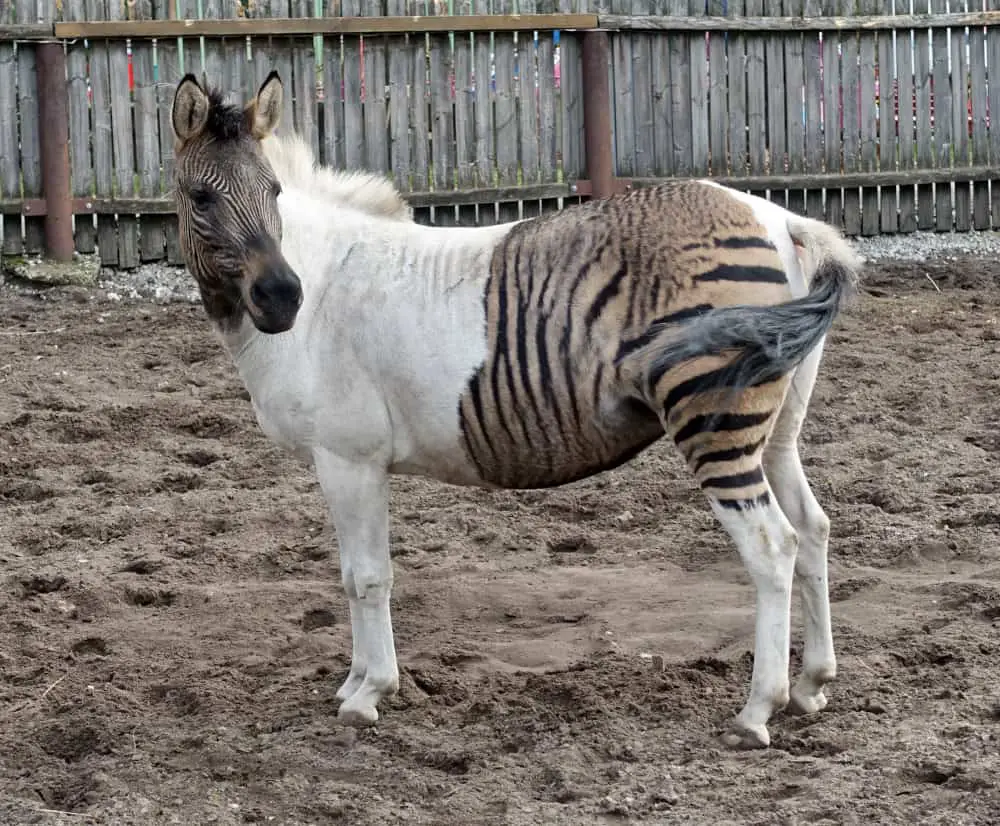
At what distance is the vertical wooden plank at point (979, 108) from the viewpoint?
A: 12164 mm

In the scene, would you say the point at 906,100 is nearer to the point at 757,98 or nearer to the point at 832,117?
the point at 832,117

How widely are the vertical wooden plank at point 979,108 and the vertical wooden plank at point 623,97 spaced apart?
3.03 meters

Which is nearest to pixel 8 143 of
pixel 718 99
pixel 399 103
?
pixel 399 103

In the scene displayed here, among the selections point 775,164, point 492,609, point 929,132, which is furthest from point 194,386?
point 929,132

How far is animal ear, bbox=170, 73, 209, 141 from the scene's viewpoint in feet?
13.9

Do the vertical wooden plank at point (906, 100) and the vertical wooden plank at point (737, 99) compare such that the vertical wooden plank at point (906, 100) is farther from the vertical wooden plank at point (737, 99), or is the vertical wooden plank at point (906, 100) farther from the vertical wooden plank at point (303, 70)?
the vertical wooden plank at point (303, 70)

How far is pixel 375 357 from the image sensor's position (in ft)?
14.5

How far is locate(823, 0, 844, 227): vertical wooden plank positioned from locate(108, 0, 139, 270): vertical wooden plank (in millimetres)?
5683

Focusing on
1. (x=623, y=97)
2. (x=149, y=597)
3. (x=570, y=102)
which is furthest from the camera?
(x=623, y=97)

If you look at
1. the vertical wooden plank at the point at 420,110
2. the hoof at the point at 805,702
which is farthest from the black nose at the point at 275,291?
the vertical wooden plank at the point at 420,110

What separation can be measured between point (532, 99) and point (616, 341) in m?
7.56

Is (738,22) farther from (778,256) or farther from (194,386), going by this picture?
(778,256)

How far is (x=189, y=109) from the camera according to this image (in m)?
4.30

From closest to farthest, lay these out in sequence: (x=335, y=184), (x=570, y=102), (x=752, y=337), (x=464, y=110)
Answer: (x=752, y=337) < (x=335, y=184) < (x=464, y=110) < (x=570, y=102)
